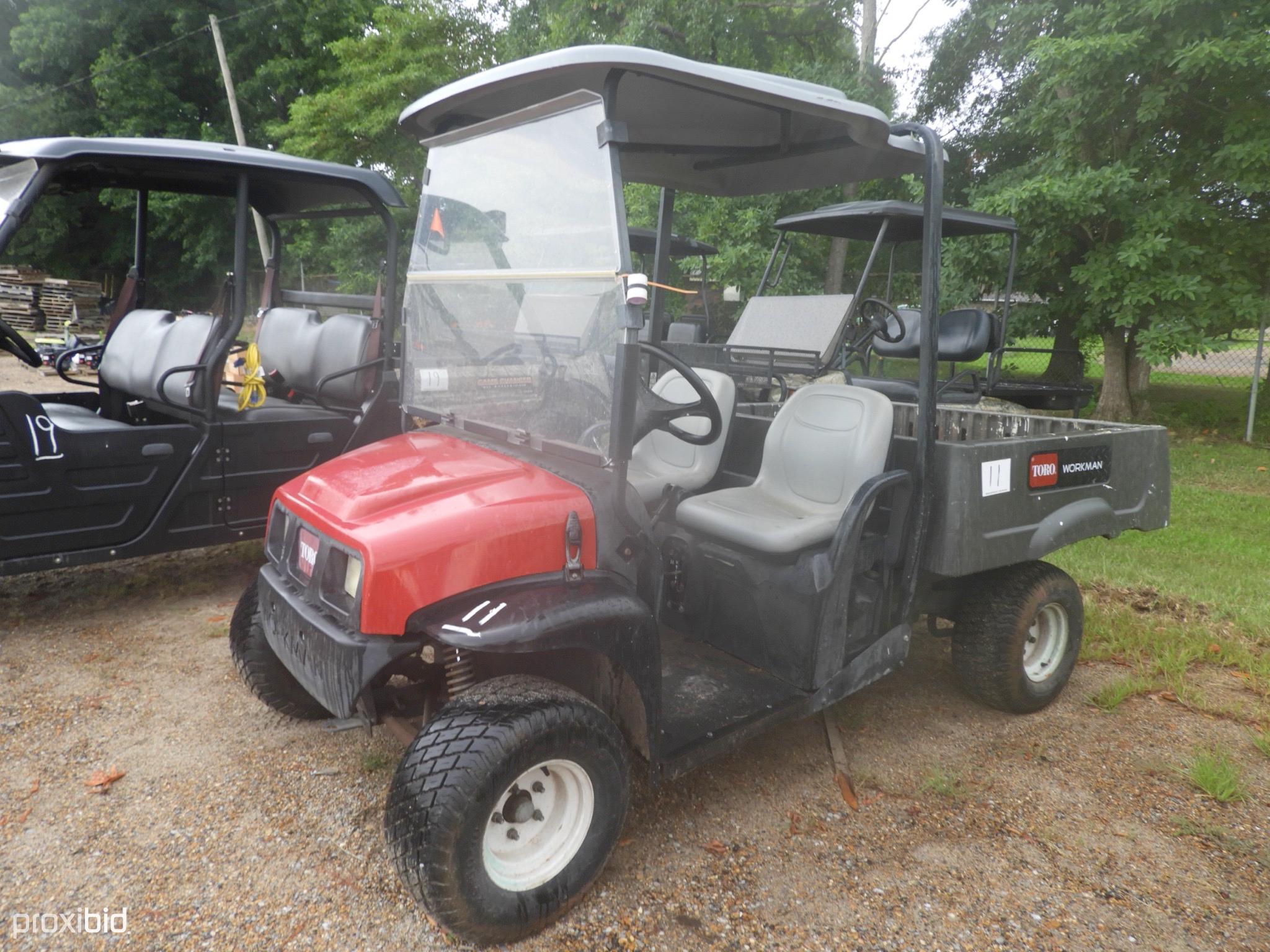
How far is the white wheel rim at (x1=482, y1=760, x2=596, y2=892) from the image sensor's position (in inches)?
82.3

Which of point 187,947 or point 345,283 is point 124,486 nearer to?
point 187,947

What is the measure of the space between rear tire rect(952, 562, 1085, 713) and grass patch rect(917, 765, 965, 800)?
0.44 meters

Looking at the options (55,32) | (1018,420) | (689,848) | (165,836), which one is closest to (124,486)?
(165,836)

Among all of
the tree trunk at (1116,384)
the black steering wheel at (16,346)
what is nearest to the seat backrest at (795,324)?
the black steering wheel at (16,346)

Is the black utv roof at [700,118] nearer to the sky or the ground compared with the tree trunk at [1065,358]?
nearer to the sky

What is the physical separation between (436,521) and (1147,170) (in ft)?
30.2

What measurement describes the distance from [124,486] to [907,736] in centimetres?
336

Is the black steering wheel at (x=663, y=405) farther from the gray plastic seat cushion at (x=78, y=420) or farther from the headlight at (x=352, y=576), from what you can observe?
the gray plastic seat cushion at (x=78, y=420)

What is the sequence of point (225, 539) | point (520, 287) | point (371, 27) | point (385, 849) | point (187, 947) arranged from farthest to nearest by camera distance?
point (371, 27), point (225, 539), point (520, 287), point (385, 849), point (187, 947)

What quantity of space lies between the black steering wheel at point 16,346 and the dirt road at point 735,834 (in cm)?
153

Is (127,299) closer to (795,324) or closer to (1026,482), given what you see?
(795,324)

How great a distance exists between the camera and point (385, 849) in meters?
2.40

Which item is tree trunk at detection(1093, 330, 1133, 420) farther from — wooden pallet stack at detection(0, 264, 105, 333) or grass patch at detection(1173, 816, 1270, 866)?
wooden pallet stack at detection(0, 264, 105, 333)

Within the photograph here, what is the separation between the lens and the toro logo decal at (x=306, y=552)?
2.29 m
